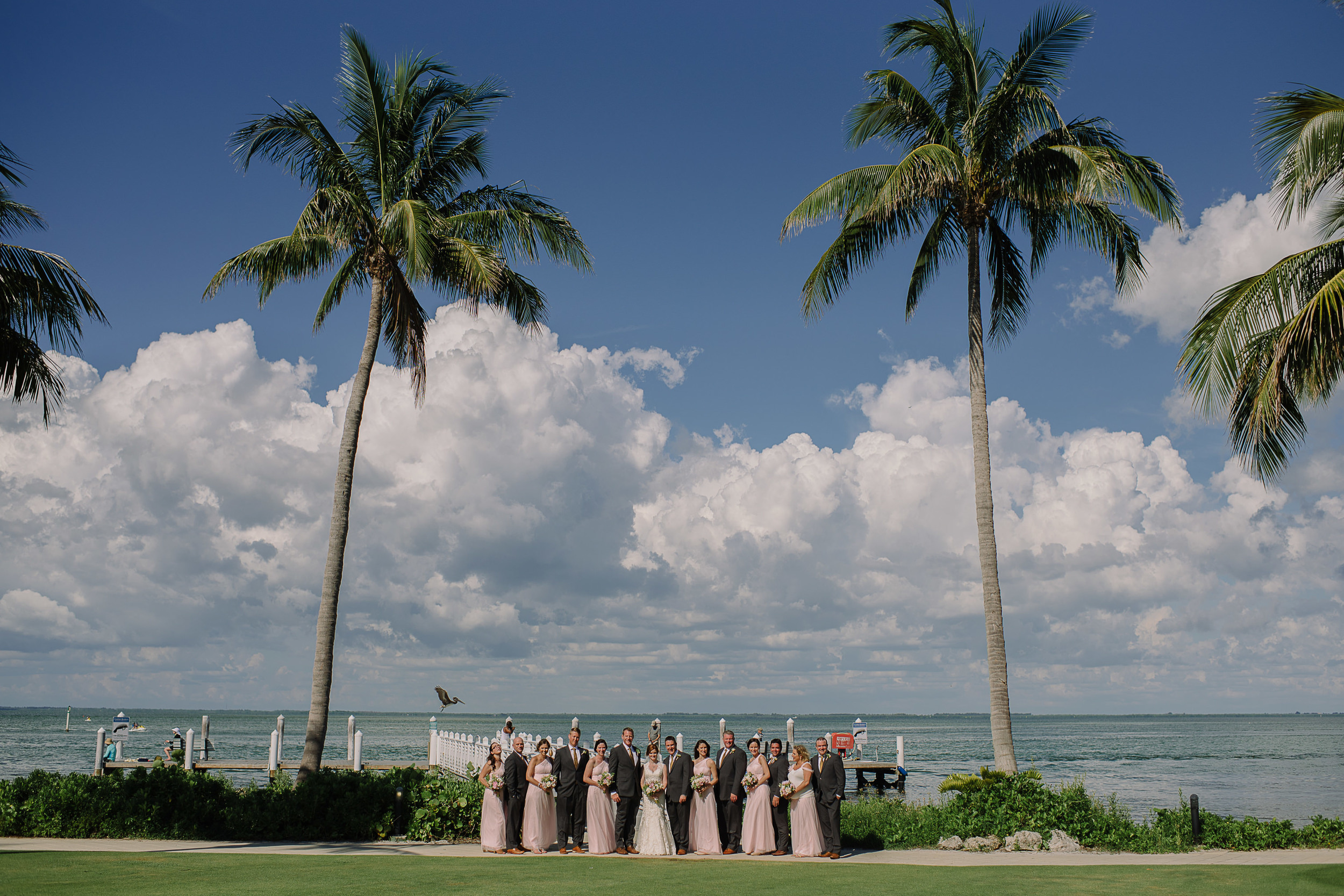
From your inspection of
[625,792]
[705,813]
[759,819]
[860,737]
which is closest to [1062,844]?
[759,819]

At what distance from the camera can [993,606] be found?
16469 millimetres

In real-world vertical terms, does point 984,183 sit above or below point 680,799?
above

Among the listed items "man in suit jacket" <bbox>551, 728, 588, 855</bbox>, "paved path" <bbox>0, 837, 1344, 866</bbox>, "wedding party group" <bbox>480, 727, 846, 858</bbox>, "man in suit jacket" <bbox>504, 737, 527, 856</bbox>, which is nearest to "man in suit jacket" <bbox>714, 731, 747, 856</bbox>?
"wedding party group" <bbox>480, 727, 846, 858</bbox>

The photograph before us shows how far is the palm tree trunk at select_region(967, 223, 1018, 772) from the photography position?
53.1ft

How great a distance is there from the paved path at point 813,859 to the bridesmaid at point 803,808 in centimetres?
41

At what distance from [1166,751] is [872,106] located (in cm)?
6871

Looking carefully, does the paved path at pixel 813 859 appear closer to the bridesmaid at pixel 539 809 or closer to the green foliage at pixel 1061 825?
the green foliage at pixel 1061 825

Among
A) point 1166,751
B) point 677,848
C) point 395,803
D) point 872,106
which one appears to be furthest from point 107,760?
point 1166,751

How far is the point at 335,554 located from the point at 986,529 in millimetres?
11330

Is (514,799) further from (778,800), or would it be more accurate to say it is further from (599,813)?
(778,800)

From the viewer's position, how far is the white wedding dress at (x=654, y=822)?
15.2 meters

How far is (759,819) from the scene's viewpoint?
599 inches

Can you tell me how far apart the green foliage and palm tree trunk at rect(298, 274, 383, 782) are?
9.01 m

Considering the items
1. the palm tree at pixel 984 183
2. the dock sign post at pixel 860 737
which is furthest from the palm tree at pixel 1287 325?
the dock sign post at pixel 860 737
